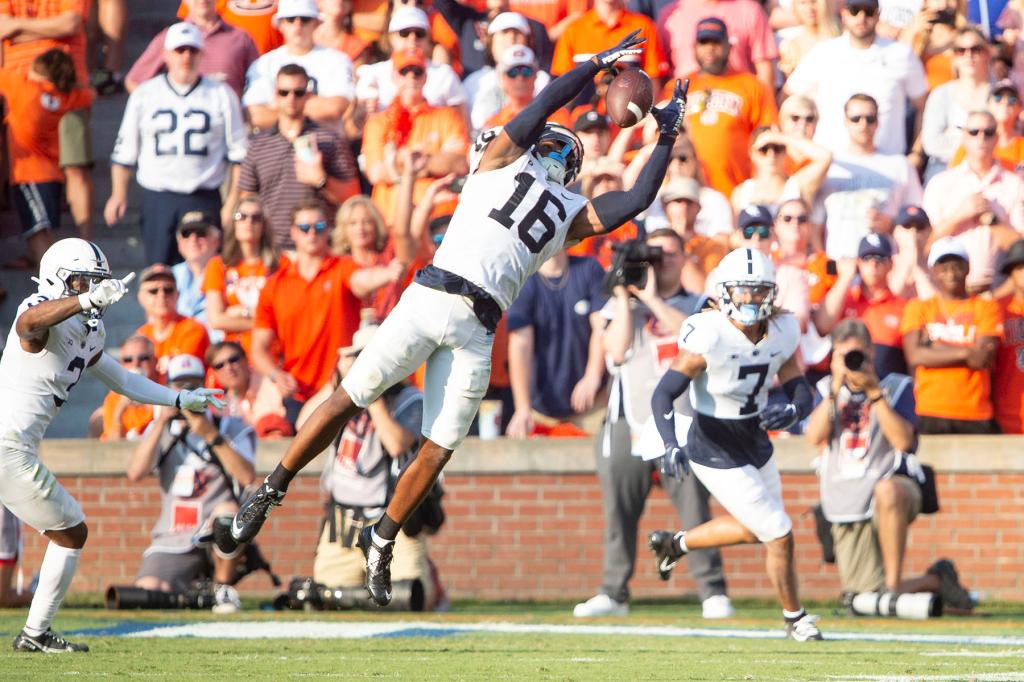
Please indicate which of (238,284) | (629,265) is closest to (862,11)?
(629,265)

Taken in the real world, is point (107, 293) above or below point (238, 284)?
below

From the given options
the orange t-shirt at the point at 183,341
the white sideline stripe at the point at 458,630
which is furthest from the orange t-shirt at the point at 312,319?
the white sideline stripe at the point at 458,630

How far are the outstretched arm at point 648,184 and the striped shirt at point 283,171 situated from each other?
17.0 ft

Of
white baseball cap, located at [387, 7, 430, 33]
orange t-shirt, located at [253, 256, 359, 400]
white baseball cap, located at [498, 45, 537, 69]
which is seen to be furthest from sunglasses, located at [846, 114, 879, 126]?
orange t-shirt, located at [253, 256, 359, 400]

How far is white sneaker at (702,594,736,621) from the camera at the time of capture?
1074 centimetres

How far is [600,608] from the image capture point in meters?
10.9

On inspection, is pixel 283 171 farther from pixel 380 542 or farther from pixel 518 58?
pixel 380 542

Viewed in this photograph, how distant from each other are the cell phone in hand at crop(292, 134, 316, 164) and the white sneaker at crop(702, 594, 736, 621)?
4.44 metres

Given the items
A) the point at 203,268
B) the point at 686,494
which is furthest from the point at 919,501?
the point at 203,268

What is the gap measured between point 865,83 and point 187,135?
494cm

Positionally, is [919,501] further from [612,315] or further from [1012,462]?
[612,315]

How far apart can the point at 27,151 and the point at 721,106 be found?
17.4ft

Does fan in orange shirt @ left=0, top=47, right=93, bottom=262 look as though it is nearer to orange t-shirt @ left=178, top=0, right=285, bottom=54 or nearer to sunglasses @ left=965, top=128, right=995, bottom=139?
orange t-shirt @ left=178, top=0, right=285, bottom=54

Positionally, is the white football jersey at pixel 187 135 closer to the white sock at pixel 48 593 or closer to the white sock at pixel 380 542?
the white sock at pixel 48 593
